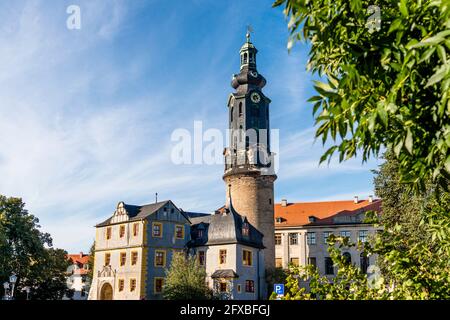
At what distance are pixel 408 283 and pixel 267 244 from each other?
4506 centimetres

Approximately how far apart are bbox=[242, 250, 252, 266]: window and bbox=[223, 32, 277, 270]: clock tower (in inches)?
195

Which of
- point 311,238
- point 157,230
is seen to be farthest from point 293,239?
point 157,230

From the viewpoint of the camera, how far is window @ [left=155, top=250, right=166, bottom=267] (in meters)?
42.5

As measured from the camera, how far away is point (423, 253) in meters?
5.77

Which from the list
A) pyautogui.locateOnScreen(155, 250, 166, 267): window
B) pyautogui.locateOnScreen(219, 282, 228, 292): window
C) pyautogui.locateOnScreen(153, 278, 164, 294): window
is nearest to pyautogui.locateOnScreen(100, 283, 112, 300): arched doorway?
pyautogui.locateOnScreen(153, 278, 164, 294): window

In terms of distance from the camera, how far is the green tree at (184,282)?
3838 cm

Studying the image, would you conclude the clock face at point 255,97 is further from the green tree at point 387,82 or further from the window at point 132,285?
the green tree at point 387,82

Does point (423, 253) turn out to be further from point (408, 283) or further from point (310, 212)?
point (310, 212)

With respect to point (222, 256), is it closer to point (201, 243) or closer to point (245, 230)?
point (201, 243)

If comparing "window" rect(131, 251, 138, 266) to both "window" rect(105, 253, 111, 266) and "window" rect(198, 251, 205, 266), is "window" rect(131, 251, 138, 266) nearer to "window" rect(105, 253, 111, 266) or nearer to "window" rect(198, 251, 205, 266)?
"window" rect(105, 253, 111, 266)

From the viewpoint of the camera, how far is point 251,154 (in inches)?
2082

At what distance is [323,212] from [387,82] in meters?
64.2

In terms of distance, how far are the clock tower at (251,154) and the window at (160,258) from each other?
11185 millimetres
